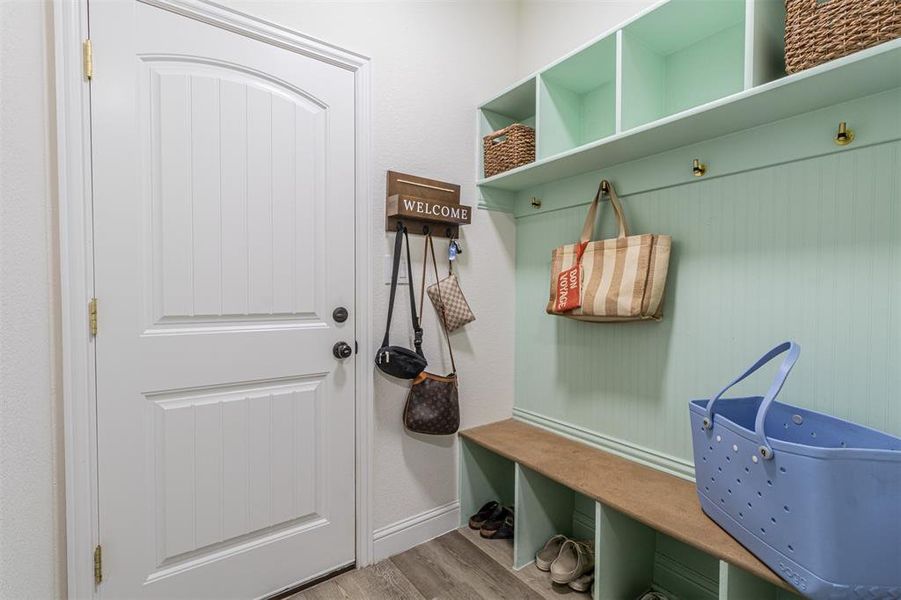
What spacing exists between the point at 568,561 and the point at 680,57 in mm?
1984

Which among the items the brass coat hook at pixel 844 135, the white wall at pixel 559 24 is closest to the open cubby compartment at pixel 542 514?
the brass coat hook at pixel 844 135

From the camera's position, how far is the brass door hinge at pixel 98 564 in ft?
4.20

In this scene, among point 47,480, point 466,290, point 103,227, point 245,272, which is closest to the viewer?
point 47,480

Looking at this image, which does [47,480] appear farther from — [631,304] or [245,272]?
[631,304]

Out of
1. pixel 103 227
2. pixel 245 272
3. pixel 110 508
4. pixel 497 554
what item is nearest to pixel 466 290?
pixel 245 272

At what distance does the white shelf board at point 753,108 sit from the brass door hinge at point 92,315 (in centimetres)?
159

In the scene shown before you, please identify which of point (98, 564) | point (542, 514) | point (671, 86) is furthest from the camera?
point (542, 514)

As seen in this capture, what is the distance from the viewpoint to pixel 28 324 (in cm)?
105

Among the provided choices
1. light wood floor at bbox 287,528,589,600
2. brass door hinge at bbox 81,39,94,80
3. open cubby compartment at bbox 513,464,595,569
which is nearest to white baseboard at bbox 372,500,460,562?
light wood floor at bbox 287,528,589,600

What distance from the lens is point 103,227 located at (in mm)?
1273

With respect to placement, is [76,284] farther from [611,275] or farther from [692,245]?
[692,245]

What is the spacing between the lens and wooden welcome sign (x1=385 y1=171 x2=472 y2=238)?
5.71 feet

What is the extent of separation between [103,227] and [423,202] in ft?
3.54

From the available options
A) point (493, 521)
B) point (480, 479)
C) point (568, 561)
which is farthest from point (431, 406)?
point (568, 561)
